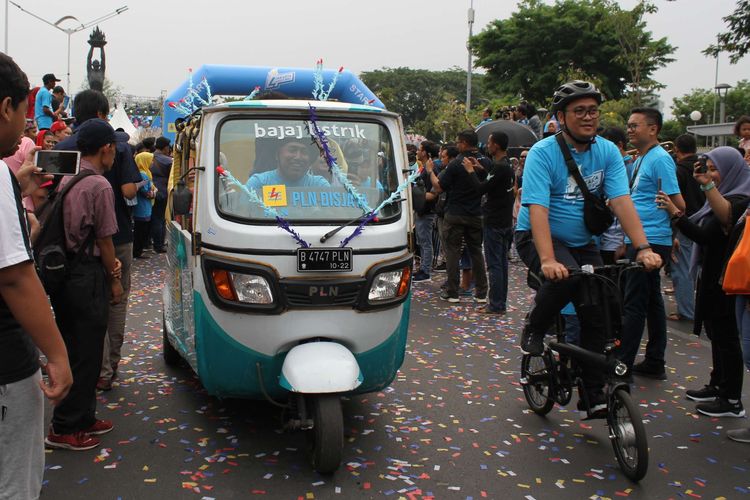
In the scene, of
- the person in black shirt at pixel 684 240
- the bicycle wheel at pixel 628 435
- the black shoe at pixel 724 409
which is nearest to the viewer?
the bicycle wheel at pixel 628 435

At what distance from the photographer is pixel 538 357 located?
552cm

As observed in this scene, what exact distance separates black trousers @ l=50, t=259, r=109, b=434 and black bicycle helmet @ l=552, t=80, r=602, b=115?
129 inches

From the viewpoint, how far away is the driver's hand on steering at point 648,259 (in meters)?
4.52

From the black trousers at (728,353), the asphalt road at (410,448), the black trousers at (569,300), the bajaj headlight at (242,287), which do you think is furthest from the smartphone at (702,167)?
the bajaj headlight at (242,287)

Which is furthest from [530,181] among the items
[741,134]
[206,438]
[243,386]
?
[741,134]

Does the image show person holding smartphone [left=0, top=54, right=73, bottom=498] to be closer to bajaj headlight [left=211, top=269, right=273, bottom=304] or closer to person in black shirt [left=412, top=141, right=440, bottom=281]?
bajaj headlight [left=211, top=269, right=273, bottom=304]

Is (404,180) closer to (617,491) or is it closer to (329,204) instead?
(329,204)

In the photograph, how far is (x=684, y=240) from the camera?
30.8 ft

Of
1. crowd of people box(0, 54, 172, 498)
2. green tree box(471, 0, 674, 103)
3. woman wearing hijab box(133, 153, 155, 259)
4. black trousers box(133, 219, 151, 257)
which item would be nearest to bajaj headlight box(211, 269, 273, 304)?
crowd of people box(0, 54, 172, 498)

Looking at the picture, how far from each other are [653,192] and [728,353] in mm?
1581

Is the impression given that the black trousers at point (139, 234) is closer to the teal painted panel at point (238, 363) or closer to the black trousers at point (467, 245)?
the black trousers at point (467, 245)

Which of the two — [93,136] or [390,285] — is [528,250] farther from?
[93,136]

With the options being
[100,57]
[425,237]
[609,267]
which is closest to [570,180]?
[609,267]

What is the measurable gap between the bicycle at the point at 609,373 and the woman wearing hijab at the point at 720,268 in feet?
4.32
